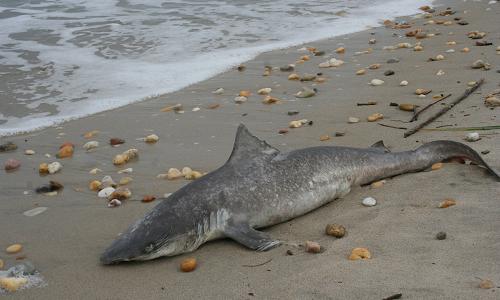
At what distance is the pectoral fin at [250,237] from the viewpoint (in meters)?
3.73

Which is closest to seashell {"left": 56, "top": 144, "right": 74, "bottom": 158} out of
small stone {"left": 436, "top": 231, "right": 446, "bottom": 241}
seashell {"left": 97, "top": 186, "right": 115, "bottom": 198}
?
seashell {"left": 97, "top": 186, "right": 115, "bottom": 198}

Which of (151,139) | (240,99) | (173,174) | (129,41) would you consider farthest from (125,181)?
(129,41)

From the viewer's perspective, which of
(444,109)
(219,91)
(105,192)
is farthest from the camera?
(219,91)

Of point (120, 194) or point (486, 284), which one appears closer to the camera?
point (486, 284)

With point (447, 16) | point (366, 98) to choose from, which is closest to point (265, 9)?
point (447, 16)

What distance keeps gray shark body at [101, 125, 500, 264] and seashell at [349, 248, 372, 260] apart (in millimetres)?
575

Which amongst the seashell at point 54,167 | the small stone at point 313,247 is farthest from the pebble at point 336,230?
the seashell at point 54,167

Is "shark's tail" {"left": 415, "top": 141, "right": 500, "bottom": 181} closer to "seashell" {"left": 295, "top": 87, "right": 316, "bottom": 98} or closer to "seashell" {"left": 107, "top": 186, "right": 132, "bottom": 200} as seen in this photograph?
"seashell" {"left": 107, "top": 186, "right": 132, "bottom": 200}

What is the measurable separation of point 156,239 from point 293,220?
1.06 meters

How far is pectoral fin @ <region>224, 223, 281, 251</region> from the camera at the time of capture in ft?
12.2

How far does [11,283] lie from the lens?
3.43 m

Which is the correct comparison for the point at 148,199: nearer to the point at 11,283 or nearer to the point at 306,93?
the point at 11,283

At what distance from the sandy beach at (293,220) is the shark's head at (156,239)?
69 mm

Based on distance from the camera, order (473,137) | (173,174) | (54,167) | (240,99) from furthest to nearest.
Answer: (240,99) < (54,167) < (173,174) < (473,137)
